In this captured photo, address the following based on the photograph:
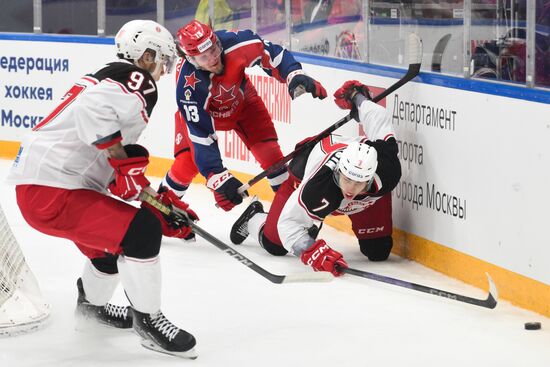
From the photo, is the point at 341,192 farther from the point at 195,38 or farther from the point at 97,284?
the point at 97,284

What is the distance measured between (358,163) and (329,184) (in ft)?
Answer: 0.78

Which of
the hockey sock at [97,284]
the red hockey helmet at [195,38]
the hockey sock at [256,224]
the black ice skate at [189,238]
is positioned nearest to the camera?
the hockey sock at [97,284]

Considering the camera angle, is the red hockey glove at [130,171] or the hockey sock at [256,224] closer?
the red hockey glove at [130,171]

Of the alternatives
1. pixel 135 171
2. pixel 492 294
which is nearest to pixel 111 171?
pixel 135 171

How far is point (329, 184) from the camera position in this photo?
4488mm

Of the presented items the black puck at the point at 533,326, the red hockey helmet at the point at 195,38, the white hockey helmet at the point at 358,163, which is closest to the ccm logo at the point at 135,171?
the white hockey helmet at the point at 358,163

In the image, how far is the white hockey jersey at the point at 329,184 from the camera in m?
4.50

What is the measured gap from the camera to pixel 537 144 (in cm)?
392

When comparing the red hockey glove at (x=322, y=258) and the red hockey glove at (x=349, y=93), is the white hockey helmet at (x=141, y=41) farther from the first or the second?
the red hockey glove at (x=349, y=93)

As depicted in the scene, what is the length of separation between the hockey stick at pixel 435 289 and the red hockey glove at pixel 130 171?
3.85 ft

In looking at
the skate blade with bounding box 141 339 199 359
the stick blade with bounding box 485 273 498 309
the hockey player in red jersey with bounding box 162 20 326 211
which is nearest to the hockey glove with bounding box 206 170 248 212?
the hockey player in red jersey with bounding box 162 20 326 211

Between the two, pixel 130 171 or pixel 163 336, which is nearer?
pixel 130 171

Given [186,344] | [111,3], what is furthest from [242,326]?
[111,3]

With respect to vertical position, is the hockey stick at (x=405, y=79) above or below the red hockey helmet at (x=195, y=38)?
below
